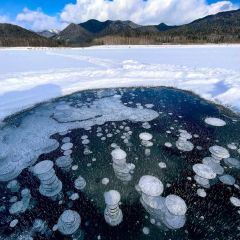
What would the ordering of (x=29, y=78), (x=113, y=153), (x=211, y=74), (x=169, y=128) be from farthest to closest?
1. (x=211, y=74)
2. (x=29, y=78)
3. (x=169, y=128)
4. (x=113, y=153)

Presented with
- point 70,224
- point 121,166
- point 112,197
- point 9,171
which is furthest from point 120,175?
Result: point 9,171

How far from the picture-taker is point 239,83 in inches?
262

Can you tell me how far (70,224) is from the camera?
219cm

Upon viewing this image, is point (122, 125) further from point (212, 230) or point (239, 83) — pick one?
point (239, 83)

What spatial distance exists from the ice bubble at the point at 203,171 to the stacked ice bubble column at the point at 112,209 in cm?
122

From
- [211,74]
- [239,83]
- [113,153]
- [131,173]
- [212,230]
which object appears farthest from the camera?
[211,74]

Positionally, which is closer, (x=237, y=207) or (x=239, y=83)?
(x=237, y=207)

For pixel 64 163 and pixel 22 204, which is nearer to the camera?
pixel 22 204

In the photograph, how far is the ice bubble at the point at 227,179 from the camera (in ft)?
9.05

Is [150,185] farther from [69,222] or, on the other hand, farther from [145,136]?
[145,136]

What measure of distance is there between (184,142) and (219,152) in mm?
594

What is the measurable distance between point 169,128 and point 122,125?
0.98m

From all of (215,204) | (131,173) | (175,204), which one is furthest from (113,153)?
(215,204)

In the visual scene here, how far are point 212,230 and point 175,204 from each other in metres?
0.44
